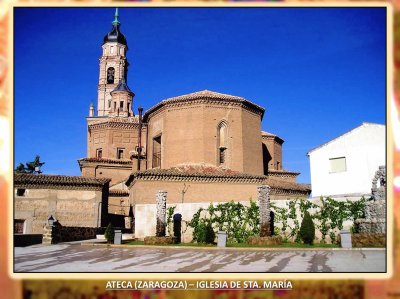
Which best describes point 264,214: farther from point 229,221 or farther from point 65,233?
point 65,233

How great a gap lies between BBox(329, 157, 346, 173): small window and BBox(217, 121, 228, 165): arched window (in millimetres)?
7772

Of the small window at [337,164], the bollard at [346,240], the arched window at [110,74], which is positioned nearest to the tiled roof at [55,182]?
the small window at [337,164]

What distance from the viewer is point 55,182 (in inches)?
773

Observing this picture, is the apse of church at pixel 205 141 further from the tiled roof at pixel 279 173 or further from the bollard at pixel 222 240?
the bollard at pixel 222 240

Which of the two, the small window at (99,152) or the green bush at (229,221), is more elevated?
the small window at (99,152)

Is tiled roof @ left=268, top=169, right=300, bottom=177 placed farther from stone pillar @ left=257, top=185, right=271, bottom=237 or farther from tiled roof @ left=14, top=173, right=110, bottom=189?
stone pillar @ left=257, top=185, right=271, bottom=237

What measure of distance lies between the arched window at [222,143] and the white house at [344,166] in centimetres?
711

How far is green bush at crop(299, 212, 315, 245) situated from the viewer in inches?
546

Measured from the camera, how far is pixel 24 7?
5.83 meters

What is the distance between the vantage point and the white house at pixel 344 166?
14312 mm

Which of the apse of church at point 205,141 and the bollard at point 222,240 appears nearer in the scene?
the bollard at point 222,240

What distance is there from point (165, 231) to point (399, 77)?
11482mm

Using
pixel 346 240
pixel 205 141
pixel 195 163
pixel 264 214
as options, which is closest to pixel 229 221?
pixel 264 214

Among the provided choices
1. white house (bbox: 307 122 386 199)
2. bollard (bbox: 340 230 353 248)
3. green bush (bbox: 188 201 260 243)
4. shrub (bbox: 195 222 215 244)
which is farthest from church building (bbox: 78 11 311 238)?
bollard (bbox: 340 230 353 248)
